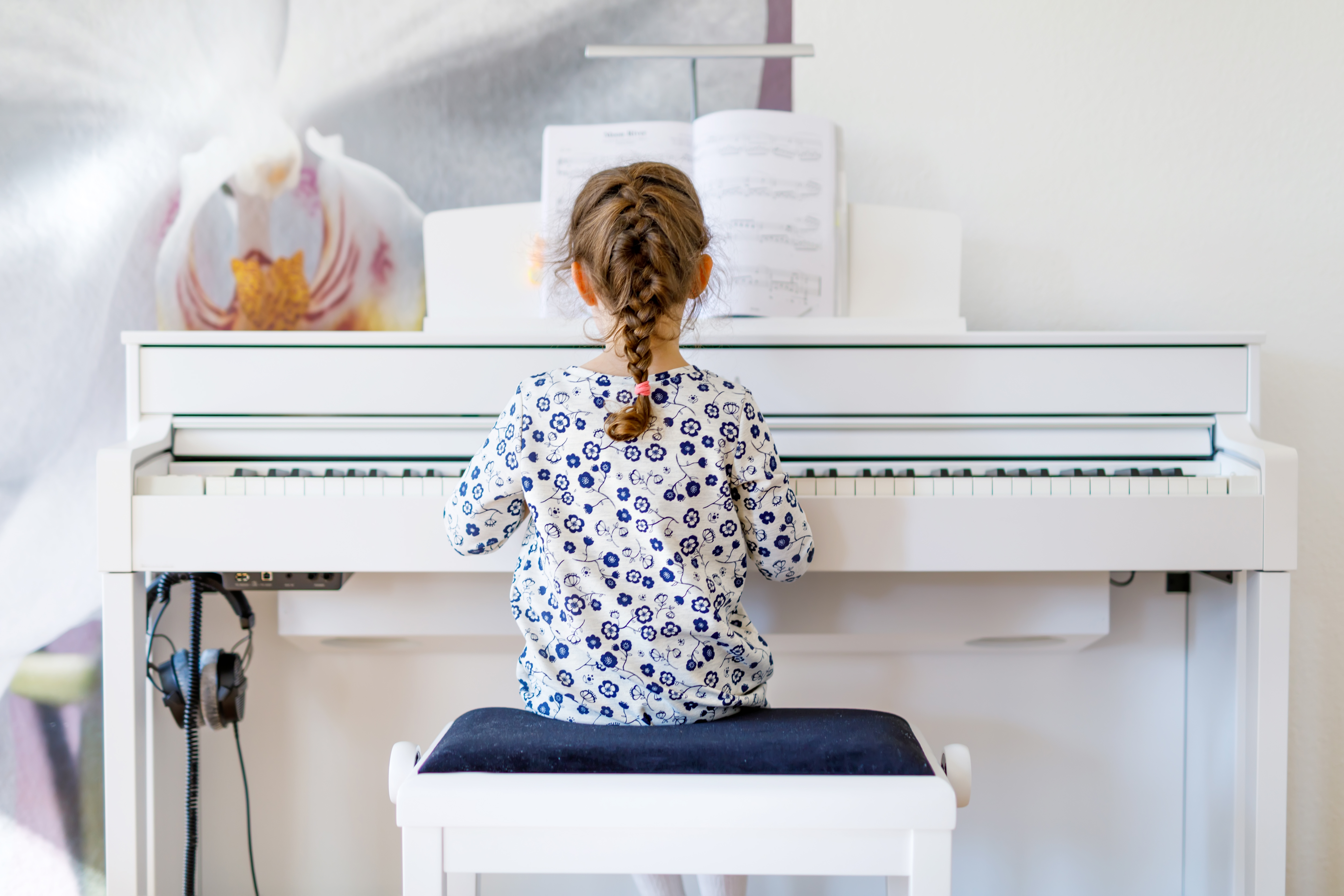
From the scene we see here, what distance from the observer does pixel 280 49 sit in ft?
5.87

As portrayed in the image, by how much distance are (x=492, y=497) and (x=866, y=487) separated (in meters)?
0.48

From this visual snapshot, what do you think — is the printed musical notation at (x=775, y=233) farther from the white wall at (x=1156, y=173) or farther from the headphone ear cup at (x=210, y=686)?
the headphone ear cup at (x=210, y=686)

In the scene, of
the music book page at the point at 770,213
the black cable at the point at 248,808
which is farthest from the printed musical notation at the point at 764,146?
the black cable at the point at 248,808

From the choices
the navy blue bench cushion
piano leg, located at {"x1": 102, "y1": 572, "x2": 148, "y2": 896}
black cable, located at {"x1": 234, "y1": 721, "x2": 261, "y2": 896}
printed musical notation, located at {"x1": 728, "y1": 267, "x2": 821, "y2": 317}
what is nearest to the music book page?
printed musical notation, located at {"x1": 728, "y1": 267, "x2": 821, "y2": 317}

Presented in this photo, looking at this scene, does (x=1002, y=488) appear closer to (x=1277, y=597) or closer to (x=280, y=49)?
(x=1277, y=597)

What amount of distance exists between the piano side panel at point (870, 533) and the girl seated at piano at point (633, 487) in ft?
0.55

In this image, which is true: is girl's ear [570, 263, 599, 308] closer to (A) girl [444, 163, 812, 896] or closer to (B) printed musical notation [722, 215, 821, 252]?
(A) girl [444, 163, 812, 896]

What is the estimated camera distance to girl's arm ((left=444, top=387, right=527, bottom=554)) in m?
1.07

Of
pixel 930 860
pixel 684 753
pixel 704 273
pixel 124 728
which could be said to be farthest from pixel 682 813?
pixel 124 728

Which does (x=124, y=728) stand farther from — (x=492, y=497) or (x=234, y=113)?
(x=234, y=113)

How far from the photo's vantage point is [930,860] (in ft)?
3.12

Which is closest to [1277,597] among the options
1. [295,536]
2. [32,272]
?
[295,536]

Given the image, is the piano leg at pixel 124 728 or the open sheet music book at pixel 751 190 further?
the open sheet music book at pixel 751 190

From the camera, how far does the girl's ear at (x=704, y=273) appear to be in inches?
43.3
